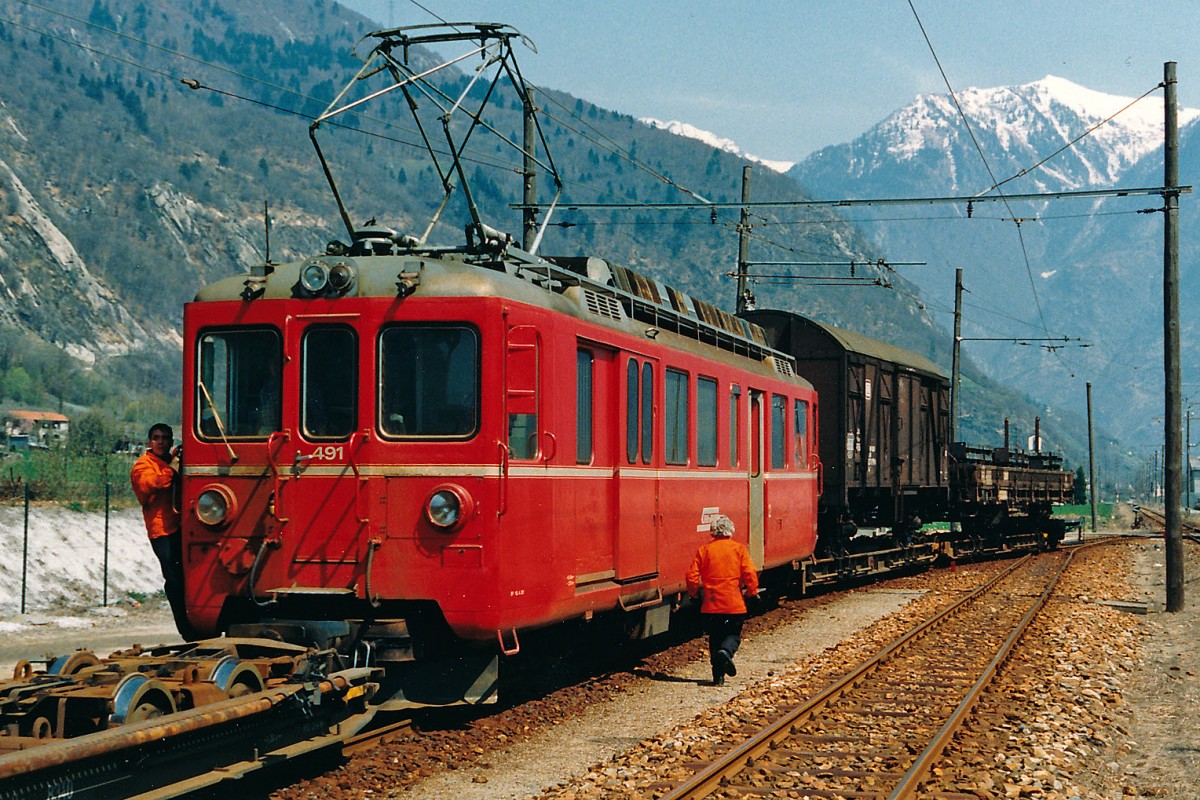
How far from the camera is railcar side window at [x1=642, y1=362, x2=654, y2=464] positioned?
12430 millimetres

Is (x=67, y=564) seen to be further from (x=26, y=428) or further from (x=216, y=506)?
(x=26, y=428)

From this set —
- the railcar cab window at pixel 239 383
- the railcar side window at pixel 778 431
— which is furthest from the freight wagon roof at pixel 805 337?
the railcar cab window at pixel 239 383

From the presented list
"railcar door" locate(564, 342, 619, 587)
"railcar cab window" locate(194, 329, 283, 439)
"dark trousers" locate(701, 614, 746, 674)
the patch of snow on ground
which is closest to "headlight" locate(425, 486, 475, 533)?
"railcar door" locate(564, 342, 619, 587)

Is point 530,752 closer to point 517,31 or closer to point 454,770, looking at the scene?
point 454,770

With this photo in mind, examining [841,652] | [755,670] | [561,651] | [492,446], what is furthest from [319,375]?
[841,652]

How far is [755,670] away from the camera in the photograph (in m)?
14.1

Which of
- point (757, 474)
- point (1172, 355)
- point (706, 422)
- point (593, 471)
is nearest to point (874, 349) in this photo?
point (1172, 355)

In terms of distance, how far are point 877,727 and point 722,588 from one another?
2686 mm

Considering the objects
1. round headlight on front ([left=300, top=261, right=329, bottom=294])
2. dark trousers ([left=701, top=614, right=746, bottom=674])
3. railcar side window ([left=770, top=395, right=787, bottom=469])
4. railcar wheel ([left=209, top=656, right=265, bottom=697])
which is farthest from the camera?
railcar side window ([left=770, top=395, right=787, bottom=469])

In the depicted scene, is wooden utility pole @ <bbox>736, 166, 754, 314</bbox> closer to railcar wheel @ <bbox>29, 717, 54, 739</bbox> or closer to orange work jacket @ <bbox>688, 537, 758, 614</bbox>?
orange work jacket @ <bbox>688, 537, 758, 614</bbox>

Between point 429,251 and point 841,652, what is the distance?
716 centimetres

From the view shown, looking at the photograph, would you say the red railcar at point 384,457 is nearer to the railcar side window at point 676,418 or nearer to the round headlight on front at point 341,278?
the round headlight on front at point 341,278

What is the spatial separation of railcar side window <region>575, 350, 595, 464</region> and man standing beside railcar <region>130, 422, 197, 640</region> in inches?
123

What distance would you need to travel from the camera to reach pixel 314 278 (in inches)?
389
